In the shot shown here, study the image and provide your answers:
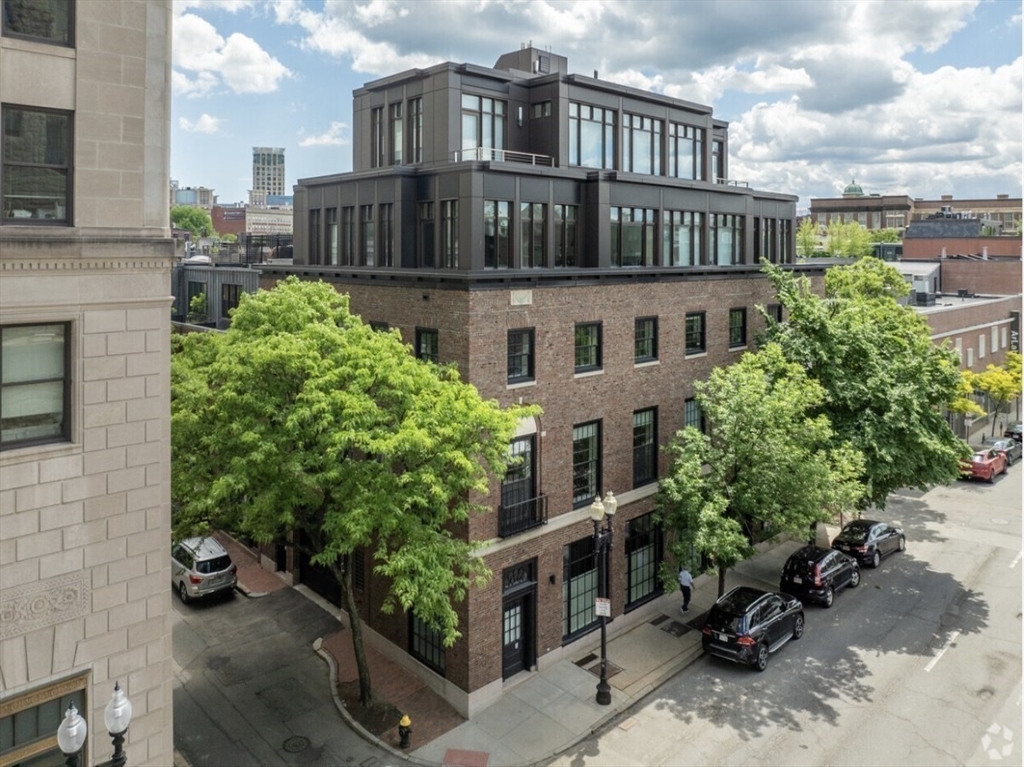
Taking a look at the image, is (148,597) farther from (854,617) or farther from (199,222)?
(199,222)

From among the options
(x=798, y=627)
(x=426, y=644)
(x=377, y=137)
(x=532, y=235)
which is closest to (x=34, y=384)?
(x=426, y=644)

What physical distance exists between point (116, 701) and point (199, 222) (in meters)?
159

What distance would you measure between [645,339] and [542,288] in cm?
524

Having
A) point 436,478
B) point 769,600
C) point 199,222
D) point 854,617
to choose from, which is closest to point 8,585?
point 436,478

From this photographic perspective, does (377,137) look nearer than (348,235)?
No

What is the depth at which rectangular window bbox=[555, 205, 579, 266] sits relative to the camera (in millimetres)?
23438

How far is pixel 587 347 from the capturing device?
74.6 feet

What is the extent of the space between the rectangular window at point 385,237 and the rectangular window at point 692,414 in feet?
36.0

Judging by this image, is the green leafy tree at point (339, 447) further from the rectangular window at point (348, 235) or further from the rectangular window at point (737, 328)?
the rectangular window at point (737, 328)

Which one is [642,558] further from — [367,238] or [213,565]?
[213,565]

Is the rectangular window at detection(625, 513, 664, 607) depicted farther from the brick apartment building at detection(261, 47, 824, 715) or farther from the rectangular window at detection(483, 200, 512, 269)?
the rectangular window at detection(483, 200, 512, 269)

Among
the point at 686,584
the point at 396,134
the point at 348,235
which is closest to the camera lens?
the point at 686,584

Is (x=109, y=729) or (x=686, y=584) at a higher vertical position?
(x=109, y=729)

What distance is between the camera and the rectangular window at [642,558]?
24.7 meters
